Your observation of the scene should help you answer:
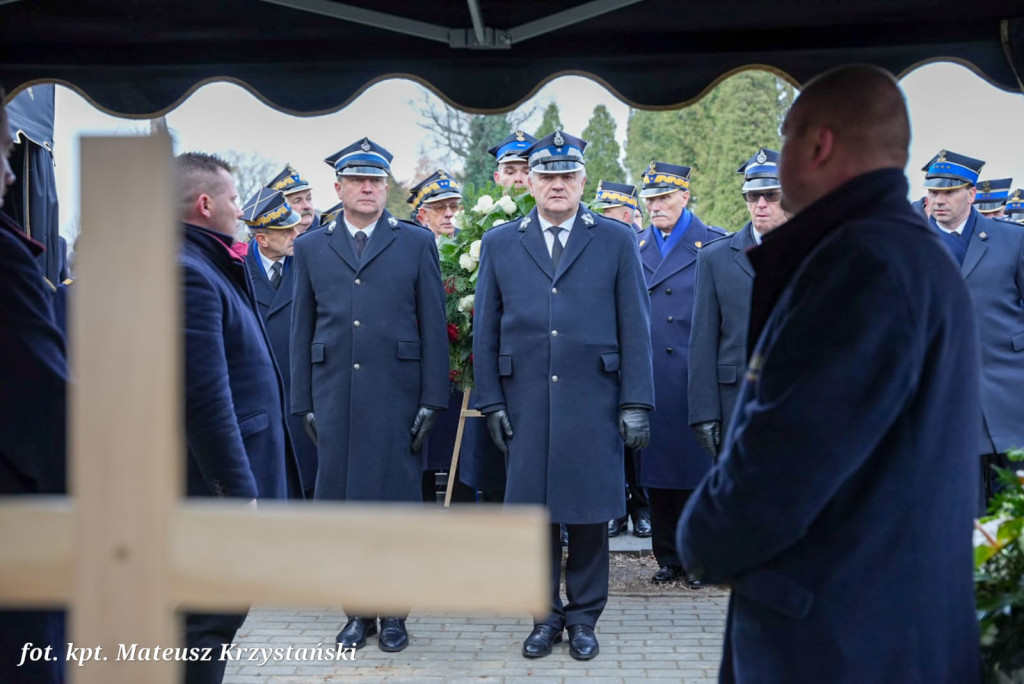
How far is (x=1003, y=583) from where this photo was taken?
251 centimetres

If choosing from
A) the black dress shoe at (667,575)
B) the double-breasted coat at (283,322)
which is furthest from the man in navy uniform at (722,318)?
the double-breasted coat at (283,322)

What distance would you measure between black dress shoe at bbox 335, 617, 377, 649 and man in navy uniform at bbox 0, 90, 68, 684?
274 centimetres

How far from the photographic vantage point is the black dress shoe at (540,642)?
16.8 feet

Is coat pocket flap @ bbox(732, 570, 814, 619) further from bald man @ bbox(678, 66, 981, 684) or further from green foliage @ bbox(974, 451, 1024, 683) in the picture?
green foliage @ bbox(974, 451, 1024, 683)

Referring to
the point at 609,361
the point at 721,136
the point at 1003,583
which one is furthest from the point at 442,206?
the point at 721,136

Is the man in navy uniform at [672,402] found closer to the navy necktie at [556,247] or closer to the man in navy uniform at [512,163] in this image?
the man in navy uniform at [512,163]

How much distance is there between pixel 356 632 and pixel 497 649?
2.48ft

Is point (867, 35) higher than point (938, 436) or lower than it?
higher

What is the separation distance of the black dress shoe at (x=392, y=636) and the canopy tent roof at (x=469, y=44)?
2777 mm

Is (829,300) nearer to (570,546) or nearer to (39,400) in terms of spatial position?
(39,400)

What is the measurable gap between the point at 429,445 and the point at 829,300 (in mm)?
5265

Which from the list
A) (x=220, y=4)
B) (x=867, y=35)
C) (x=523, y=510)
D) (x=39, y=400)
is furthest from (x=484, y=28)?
(x=523, y=510)

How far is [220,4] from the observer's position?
381 cm

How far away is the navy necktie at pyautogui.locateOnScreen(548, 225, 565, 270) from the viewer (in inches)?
207
